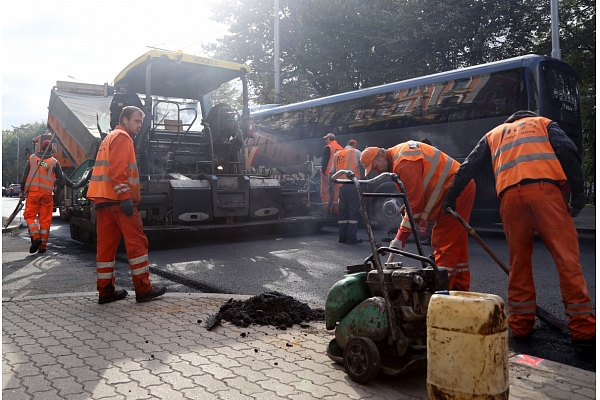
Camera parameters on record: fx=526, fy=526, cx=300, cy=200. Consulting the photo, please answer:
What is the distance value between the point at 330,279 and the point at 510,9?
1644cm

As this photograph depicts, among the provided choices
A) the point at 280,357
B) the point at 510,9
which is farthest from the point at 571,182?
the point at 510,9

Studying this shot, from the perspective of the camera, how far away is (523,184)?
3367mm

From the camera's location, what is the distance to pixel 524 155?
3387 millimetres

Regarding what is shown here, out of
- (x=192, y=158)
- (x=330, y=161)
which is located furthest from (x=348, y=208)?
(x=192, y=158)

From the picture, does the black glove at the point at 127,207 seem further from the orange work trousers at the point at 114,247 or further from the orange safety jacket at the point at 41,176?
the orange safety jacket at the point at 41,176

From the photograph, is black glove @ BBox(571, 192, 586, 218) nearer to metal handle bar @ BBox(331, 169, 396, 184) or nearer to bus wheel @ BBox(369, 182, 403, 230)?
metal handle bar @ BBox(331, 169, 396, 184)

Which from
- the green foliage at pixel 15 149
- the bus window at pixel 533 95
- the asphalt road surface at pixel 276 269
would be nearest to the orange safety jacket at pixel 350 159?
the asphalt road surface at pixel 276 269

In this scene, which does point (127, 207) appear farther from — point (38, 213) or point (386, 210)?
point (386, 210)

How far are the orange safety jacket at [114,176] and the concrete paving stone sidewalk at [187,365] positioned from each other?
1.07 metres

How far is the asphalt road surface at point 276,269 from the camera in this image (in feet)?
14.3

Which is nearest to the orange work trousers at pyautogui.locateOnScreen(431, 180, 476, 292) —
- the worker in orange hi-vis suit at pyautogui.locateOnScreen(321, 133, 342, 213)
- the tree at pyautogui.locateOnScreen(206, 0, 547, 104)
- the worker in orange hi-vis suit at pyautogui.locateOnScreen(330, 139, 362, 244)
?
the worker in orange hi-vis suit at pyautogui.locateOnScreen(330, 139, 362, 244)

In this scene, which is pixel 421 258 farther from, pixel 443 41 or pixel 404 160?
pixel 443 41

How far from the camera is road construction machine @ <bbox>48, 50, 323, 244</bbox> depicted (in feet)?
25.8

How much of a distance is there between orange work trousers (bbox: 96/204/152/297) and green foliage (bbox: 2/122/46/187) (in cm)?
7237
